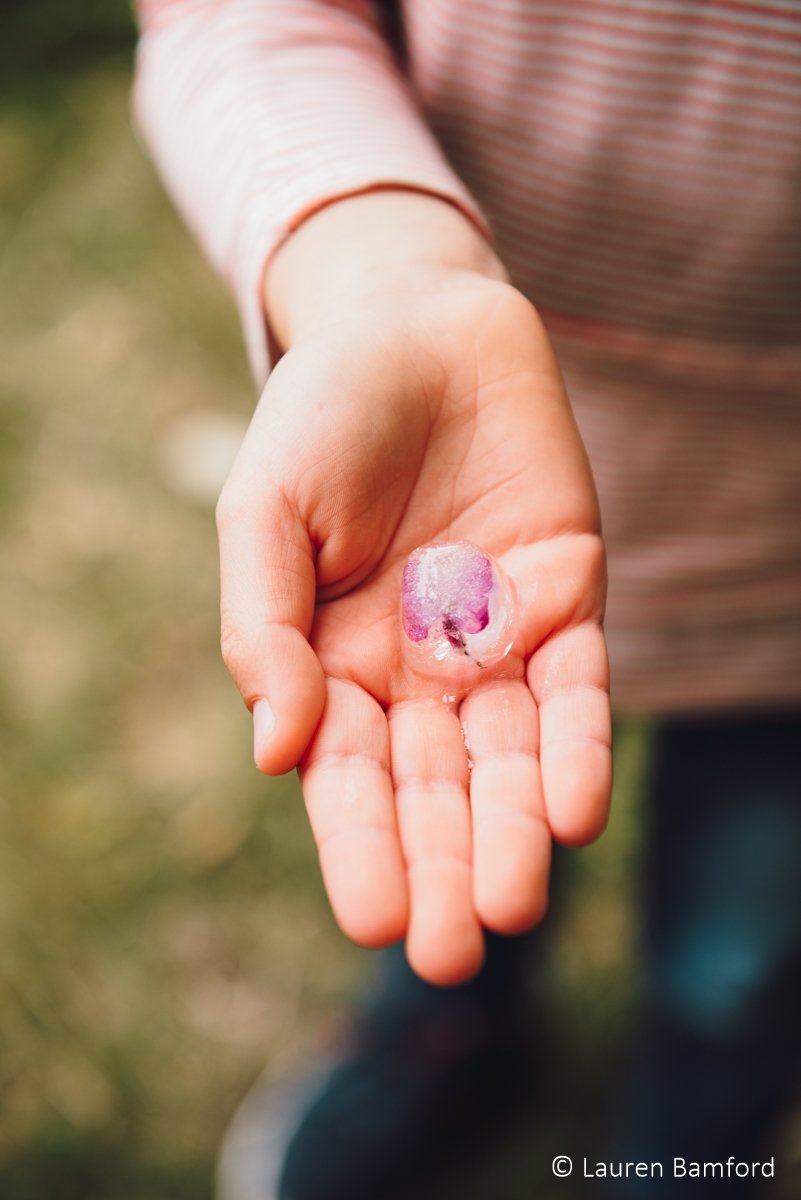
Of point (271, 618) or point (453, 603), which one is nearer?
point (271, 618)

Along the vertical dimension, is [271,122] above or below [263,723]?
above

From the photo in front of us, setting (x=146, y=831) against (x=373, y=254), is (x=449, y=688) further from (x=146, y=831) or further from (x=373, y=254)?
(x=146, y=831)

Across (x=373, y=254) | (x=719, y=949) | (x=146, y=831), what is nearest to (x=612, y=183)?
(x=373, y=254)

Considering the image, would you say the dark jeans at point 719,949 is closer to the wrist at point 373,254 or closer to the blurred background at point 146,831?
the blurred background at point 146,831

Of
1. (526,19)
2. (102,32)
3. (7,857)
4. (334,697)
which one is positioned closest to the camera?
(334,697)

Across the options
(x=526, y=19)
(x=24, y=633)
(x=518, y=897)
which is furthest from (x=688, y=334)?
(x=24, y=633)

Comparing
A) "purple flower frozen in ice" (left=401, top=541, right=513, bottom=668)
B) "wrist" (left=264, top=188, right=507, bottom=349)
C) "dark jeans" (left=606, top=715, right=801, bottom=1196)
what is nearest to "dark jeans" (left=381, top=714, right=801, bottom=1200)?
"dark jeans" (left=606, top=715, right=801, bottom=1196)

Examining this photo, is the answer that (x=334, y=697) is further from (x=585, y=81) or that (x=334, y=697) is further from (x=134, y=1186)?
(x=134, y=1186)
